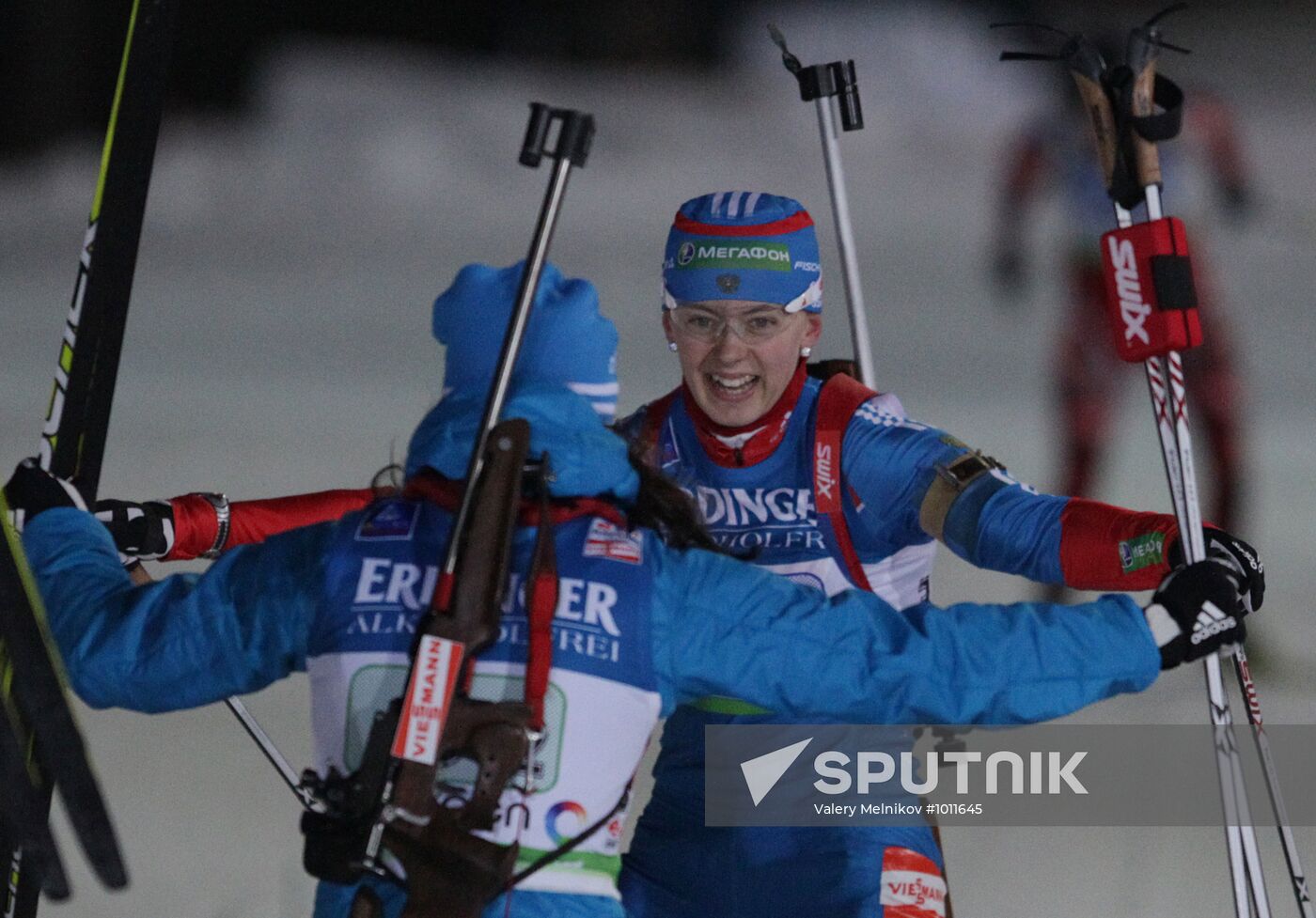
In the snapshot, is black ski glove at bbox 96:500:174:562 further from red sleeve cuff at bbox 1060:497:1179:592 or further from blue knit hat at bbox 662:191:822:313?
red sleeve cuff at bbox 1060:497:1179:592

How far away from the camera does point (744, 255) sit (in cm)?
307

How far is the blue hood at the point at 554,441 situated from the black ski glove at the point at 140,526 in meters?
1.11

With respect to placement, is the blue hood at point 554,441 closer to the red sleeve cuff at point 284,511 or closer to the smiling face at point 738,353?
the smiling face at point 738,353

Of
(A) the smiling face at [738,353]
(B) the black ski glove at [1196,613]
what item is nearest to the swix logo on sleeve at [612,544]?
(B) the black ski glove at [1196,613]

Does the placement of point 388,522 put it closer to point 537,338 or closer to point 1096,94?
point 537,338

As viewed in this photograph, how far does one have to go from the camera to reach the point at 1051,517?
107 inches

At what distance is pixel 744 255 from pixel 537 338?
1093 millimetres

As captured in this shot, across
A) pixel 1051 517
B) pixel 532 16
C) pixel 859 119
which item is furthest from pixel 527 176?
pixel 1051 517

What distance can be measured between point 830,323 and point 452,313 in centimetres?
640

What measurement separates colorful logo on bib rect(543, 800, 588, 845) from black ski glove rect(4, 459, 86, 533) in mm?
790

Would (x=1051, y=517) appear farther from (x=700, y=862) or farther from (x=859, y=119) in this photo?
(x=859, y=119)

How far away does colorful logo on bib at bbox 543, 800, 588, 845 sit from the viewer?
1965 millimetres

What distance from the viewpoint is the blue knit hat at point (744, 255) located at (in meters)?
3.07

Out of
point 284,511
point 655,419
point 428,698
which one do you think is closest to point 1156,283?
point 655,419
